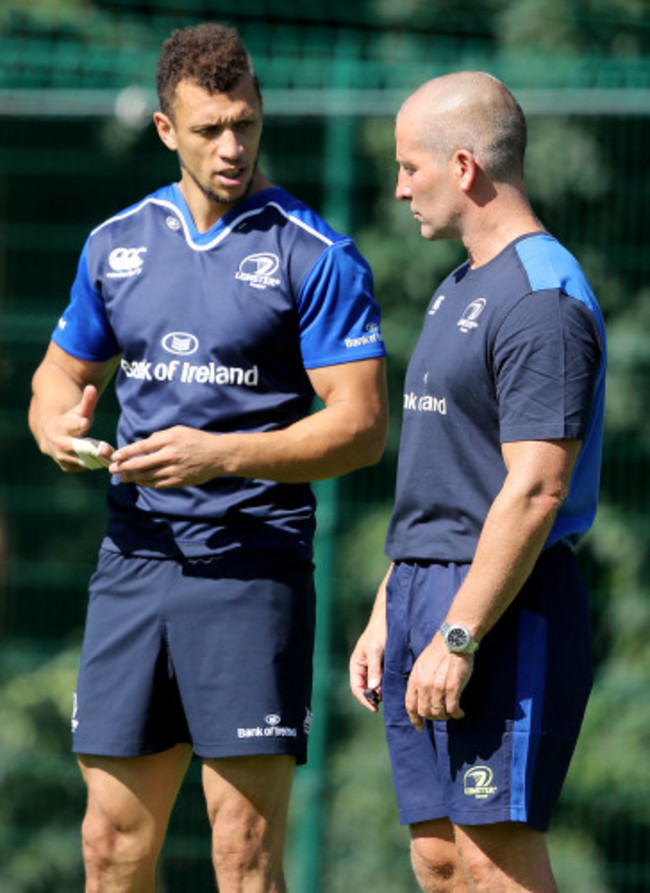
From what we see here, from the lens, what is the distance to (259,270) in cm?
379

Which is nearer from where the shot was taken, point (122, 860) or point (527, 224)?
point (527, 224)

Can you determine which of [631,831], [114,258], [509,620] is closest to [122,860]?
[509,620]

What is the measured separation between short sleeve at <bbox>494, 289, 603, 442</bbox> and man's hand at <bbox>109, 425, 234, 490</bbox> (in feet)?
2.29

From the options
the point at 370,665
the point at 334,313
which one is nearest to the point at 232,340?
the point at 334,313

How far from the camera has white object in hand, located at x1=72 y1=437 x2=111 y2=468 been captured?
367 centimetres

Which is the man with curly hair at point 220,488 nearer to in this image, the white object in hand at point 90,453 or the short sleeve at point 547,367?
the white object in hand at point 90,453

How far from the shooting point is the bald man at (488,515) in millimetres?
3184

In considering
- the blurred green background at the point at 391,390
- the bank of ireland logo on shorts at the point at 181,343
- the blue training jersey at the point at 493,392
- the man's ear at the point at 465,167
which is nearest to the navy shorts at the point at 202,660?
Result: the blue training jersey at the point at 493,392

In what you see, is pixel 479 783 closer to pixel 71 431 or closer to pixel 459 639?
pixel 459 639

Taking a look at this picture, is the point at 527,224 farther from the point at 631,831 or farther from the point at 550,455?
the point at 631,831

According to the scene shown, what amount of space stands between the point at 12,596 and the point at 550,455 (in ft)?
11.8

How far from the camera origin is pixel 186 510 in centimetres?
381

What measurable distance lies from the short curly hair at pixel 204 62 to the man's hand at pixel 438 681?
1.43m

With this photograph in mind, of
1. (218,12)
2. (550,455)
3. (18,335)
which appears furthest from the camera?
(218,12)
